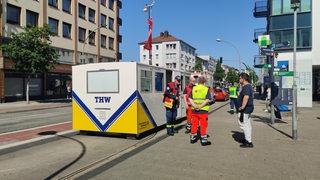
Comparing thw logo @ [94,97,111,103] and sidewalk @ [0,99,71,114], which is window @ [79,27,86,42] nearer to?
sidewalk @ [0,99,71,114]

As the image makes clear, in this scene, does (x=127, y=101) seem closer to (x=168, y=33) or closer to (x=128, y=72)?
(x=128, y=72)

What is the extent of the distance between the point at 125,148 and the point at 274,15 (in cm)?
1996

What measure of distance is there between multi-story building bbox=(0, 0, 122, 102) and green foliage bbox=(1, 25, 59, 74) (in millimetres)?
2748

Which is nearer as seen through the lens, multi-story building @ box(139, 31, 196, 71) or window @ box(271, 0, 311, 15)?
window @ box(271, 0, 311, 15)

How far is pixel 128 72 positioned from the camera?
836 centimetres

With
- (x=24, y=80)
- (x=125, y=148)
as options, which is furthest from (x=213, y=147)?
(x=24, y=80)

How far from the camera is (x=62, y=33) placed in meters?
35.6

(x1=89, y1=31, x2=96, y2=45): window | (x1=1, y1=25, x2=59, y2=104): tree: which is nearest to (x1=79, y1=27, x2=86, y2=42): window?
(x1=89, y1=31, x2=96, y2=45): window

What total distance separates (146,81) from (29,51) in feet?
61.1

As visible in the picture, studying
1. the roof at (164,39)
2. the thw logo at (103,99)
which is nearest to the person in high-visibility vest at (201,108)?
the thw logo at (103,99)

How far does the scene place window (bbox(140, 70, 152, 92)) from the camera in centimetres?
877

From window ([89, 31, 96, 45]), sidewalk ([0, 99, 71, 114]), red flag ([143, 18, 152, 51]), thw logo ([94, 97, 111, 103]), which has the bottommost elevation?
sidewalk ([0, 99, 71, 114])

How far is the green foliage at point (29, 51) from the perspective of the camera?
24219 mm

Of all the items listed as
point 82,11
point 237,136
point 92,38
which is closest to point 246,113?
point 237,136
